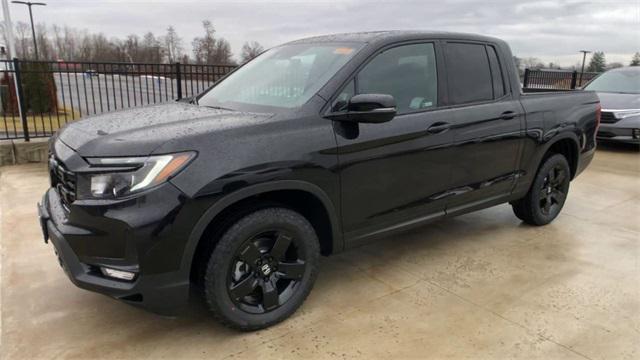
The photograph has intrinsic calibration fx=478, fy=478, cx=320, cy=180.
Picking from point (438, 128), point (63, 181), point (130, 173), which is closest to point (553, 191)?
point (438, 128)

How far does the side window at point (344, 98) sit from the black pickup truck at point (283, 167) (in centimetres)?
1

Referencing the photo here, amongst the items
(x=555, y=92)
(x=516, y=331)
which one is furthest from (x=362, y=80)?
(x=555, y=92)

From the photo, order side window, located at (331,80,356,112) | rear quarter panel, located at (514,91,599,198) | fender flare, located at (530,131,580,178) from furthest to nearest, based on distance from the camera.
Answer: fender flare, located at (530,131,580,178) → rear quarter panel, located at (514,91,599,198) → side window, located at (331,80,356,112)

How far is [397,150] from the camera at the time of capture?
11.0ft

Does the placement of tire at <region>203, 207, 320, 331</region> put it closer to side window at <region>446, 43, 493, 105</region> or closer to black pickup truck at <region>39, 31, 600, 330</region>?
black pickup truck at <region>39, 31, 600, 330</region>

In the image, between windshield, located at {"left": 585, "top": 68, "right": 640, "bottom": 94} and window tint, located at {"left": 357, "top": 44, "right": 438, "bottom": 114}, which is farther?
windshield, located at {"left": 585, "top": 68, "right": 640, "bottom": 94}

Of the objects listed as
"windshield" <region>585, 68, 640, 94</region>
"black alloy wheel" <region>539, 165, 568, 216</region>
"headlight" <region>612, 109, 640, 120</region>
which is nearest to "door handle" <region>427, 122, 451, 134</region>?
"black alloy wheel" <region>539, 165, 568, 216</region>

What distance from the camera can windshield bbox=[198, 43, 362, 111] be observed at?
322cm

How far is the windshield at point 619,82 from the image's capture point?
1027 centimetres

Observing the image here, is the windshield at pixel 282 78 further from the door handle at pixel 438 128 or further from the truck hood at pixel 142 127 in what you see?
the door handle at pixel 438 128

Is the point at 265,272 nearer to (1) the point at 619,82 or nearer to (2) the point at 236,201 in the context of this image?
(2) the point at 236,201

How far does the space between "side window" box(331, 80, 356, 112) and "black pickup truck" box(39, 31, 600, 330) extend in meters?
0.01

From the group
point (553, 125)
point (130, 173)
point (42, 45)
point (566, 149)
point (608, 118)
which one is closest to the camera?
point (130, 173)

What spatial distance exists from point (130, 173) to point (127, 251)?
0.40 meters
